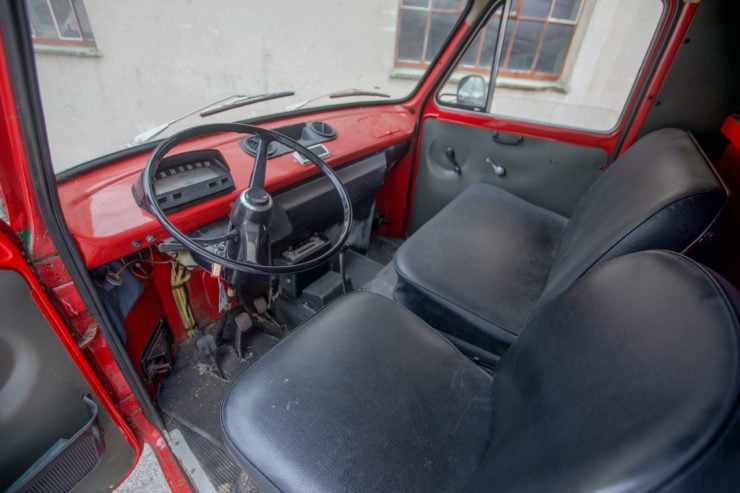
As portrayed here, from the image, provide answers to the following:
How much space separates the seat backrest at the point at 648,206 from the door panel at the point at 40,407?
1212mm

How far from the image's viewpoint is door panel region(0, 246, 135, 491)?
780 mm

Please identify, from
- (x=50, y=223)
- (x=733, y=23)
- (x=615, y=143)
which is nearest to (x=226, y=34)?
(x=50, y=223)

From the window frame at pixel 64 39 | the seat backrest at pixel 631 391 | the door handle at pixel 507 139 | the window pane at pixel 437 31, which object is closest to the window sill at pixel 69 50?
the window frame at pixel 64 39

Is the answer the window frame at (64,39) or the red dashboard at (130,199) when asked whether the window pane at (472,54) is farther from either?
the window frame at (64,39)

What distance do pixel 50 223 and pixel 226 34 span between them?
2.98ft

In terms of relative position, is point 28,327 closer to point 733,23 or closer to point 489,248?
point 489,248

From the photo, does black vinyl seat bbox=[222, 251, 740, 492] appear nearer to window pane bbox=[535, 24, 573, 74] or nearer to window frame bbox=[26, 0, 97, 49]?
window frame bbox=[26, 0, 97, 49]

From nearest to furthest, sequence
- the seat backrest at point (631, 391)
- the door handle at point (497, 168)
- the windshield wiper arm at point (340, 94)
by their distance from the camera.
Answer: the seat backrest at point (631, 391), the windshield wiper arm at point (340, 94), the door handle at point (497, 168)

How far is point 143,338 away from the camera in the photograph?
1.28 m

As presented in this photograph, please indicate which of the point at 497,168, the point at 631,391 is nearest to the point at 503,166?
the point at 497,168

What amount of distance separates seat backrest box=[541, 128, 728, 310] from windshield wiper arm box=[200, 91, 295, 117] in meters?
1.21

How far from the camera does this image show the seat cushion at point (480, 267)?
1146 millimetres

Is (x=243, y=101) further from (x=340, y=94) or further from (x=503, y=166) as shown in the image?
(x=503, y=166)

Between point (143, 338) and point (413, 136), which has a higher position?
point (413, 136)
